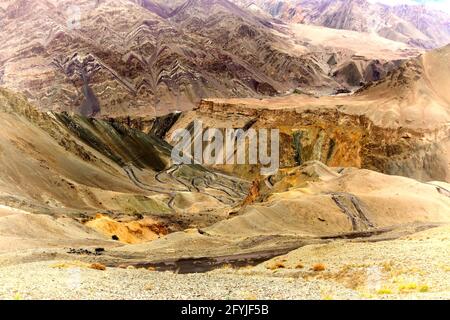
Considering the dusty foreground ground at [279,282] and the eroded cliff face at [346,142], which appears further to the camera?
the eroded cliff face at [346,142]

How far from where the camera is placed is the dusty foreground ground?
17156 mm

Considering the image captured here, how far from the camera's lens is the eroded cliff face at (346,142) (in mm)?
109062

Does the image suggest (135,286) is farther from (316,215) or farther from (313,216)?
(316,215)

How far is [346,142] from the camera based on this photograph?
395ft

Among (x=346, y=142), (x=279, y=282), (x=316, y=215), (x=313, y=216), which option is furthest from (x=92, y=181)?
(x=279, y=282)

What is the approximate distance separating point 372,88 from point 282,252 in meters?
108

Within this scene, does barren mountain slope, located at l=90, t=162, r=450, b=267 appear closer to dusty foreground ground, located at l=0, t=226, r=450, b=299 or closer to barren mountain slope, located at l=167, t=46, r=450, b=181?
dusty foreground ground, located at l=0, t=226, r=450, b=299

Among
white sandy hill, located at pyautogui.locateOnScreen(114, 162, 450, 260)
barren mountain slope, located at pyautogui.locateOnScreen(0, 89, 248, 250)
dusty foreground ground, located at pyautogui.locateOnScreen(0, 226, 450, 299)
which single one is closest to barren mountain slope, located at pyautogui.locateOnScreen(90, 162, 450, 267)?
white sandy hill, located at pyautogui.locateOnScreen(114, 162, 450, 260)

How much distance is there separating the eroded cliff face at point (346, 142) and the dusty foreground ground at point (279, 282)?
3271 inches

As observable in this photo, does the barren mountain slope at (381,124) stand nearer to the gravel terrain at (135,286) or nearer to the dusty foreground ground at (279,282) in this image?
the dusty foreground ground at (279,282)

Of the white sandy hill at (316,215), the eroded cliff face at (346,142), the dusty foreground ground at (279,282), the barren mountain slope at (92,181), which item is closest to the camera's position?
the dusty foreground ground at (279,282)

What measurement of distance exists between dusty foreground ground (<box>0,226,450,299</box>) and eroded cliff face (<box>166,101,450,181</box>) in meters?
83.1

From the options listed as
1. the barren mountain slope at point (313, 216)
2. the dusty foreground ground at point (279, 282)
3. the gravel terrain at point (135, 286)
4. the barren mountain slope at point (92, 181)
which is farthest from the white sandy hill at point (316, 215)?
the gravel terrain at point (135, 286)
